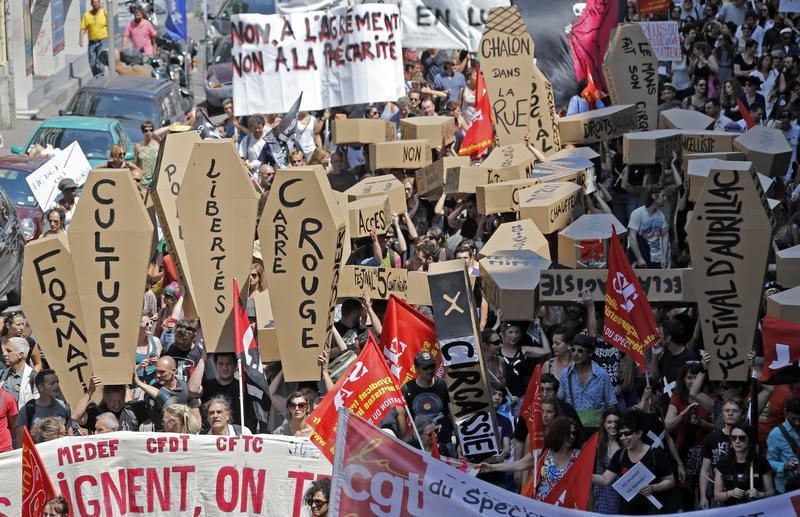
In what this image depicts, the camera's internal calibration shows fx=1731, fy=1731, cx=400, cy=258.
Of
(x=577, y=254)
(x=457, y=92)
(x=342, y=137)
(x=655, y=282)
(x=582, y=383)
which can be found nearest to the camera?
(x=582, y=383)

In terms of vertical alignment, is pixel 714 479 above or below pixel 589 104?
below

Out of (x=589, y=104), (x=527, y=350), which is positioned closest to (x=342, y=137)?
(x=589, y=104)

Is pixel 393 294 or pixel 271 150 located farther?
pixel 271 150

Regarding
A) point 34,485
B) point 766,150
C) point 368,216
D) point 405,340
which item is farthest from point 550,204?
point 34,485

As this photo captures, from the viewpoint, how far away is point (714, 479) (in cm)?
895

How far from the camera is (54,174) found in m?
16.0

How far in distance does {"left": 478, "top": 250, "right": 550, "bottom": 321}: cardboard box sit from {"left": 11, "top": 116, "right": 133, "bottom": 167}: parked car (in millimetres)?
8105

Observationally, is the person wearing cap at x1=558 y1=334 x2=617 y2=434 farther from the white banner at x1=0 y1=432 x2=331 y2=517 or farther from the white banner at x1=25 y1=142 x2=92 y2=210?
the white banner at x1=25 y1=142 x2=92 y2=210

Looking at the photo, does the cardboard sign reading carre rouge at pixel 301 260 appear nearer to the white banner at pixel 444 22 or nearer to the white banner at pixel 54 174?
the white banner at pixel 54 174

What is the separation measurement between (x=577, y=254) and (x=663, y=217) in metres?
1.25

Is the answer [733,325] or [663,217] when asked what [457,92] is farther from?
[733,325]

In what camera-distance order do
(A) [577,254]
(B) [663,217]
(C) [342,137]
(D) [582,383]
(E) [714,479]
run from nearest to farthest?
1. (E) [714,479]
2. (D) [582,383]
3. (A) [577,254]
4. (B) [663,217]
5. (C) [342,137]

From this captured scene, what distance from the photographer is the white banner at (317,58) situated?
1694 cm

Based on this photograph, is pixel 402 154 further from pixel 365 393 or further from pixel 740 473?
pixel 740 473
